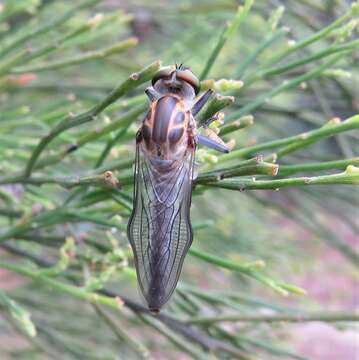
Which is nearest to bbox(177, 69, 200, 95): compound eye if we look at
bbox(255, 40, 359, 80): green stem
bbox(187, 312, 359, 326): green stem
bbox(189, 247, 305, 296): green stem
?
bbox(255, 40, 359, 80): green stem

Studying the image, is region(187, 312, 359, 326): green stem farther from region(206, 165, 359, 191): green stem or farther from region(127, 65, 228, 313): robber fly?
region(206, 165, 359, 191): green stem

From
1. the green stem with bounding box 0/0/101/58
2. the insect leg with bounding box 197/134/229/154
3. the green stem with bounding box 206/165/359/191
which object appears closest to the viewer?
the green stem with bounding box 206/165/359/191

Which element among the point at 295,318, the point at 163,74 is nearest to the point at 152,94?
the point at 163,74

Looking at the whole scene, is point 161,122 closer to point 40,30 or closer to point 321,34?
point 321,34

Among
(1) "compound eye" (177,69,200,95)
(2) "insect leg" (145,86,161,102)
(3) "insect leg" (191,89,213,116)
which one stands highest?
(1) "compound eye" (177,69,200,95)

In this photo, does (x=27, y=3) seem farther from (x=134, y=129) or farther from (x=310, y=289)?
(x=310, y=289)

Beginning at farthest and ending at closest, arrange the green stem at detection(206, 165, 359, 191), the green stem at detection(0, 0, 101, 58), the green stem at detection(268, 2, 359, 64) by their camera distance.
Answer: the green stem at detection(0, 0, 101, 58)
the green stem at detection(268, 2, 359, 64)
the green stem at detection(206, 165, 359, 191)
